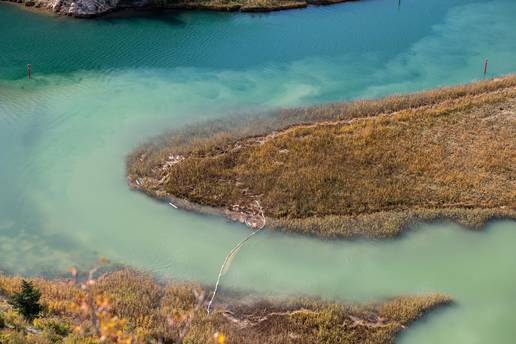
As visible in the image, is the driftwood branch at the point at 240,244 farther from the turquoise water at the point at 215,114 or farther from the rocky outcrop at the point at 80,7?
the rocky outcrop at the point at 80,7

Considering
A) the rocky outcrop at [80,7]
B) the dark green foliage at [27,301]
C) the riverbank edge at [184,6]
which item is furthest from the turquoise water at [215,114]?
the dark green foliage at [27,301]

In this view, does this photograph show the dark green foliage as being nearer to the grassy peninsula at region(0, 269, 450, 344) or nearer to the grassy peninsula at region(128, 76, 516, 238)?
the grassy peninsula at region(0, 269, 450, 344)

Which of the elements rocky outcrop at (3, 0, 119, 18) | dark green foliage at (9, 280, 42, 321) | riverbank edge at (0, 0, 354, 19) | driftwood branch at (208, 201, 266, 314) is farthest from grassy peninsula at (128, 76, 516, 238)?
rocky outcrop at (3, 0, 119, 18)

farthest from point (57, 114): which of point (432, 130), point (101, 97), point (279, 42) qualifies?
point (432, 130)

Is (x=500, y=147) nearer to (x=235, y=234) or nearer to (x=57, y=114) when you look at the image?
(x=235, y=234)

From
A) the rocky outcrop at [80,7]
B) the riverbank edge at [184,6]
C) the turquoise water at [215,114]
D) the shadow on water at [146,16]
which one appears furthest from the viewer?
the riverbank edge at [184,6]
